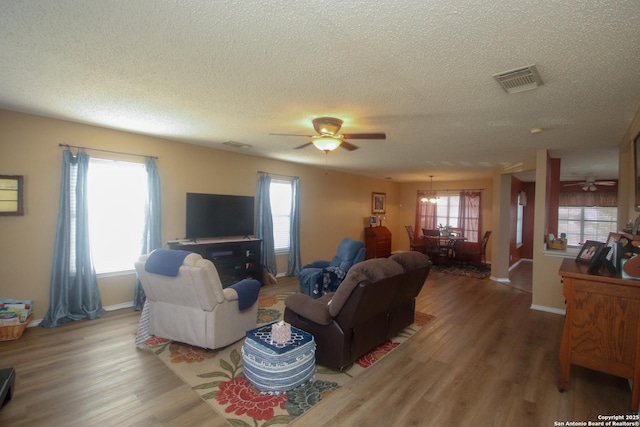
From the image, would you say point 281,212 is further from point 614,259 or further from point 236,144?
point 614,259

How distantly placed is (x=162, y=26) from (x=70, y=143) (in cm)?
308

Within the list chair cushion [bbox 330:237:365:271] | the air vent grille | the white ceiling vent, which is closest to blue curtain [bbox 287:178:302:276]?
chair cushion [bbox 330:237:365:271]

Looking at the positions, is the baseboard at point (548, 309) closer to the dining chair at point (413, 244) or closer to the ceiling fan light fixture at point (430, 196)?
the dining chair at point (413, 244)

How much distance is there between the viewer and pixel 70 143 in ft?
12.6

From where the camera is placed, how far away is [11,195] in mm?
3463

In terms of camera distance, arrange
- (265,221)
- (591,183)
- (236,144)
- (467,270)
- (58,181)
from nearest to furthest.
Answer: (58,181) < (236,144) < (265,221) < (467,270) < (591,183)

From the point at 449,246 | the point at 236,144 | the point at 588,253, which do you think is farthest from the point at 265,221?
the point at 449,246

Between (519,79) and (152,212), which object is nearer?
(519,79)

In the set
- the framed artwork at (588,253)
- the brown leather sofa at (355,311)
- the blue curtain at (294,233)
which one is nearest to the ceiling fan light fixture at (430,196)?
the blue curtain at (294,233)

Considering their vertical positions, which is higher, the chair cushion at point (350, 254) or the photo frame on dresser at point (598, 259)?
the photo frame on dresser at point (598, 259)

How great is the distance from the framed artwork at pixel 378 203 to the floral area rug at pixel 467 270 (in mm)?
2424

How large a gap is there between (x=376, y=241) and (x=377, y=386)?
6.40 metres

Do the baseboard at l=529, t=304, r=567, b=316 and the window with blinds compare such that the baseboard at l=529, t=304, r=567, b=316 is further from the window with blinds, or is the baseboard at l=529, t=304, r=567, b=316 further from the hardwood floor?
the window with blinds

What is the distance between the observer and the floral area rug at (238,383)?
7.22 feet
